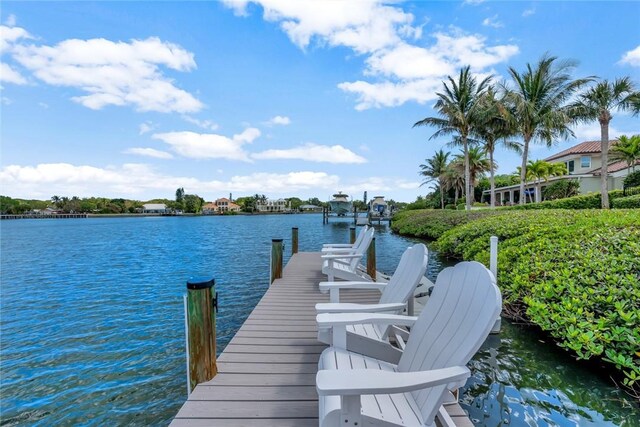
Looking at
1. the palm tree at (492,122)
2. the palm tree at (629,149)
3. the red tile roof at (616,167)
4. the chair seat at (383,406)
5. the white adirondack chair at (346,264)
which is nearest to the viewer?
the chair seat at (383,406)

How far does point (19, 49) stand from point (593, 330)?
17.7 meters

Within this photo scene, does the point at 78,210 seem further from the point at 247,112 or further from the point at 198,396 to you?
the point at 198,396

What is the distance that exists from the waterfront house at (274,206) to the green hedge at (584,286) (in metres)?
105

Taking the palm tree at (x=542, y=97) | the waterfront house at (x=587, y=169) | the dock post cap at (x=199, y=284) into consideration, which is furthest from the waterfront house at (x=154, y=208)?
the dock post cap at (x=199, y=284)

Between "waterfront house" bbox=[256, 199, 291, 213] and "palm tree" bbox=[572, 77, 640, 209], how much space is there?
9823cm

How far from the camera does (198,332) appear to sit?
253cm

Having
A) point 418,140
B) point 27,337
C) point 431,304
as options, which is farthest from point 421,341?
point 418,140

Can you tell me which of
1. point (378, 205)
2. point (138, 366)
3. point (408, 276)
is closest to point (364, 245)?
point (408, 276)

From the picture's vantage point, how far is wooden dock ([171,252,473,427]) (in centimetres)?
213

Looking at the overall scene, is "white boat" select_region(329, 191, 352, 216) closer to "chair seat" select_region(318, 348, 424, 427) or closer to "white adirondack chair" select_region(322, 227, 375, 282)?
"white adirondack chair" select_region(322, 227, 375, 282)

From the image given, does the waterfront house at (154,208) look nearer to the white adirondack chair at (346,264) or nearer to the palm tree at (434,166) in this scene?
the palm tree at (434,166)

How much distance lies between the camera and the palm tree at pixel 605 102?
47.2ft

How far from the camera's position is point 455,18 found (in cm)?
1141

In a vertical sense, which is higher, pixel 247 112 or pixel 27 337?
pixel 247 112
